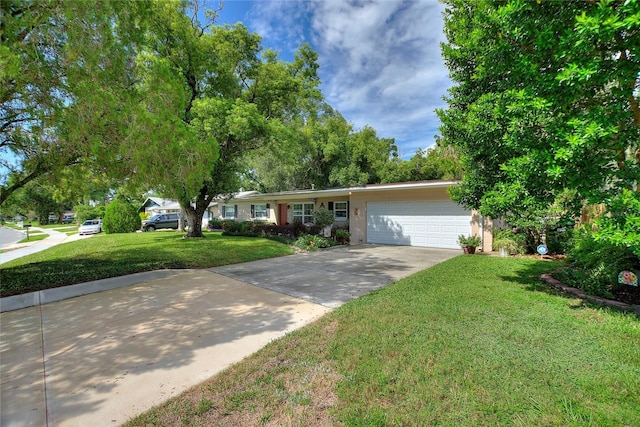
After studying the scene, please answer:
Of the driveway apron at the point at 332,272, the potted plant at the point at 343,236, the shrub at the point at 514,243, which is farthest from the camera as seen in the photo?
the potted plant at the point at 343,236

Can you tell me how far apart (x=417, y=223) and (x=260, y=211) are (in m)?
12.4

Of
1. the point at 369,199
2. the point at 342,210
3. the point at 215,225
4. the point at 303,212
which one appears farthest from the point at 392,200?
the point at 215,225

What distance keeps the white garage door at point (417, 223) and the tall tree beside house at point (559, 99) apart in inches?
265

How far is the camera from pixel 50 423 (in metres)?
2.31

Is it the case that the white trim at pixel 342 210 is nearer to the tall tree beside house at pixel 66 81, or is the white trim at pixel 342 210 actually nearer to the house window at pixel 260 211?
the house window at pixel 260 211

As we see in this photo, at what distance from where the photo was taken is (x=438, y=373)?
8.97ft

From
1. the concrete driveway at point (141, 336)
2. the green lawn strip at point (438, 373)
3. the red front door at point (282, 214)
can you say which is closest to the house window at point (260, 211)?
the red front door at point (282, 214)

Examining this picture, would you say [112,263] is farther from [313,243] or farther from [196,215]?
[196,215]

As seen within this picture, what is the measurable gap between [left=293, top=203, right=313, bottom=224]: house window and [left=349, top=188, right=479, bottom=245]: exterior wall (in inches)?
139

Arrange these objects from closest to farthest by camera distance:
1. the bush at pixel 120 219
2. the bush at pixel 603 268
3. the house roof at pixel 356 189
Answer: the bush at pixel 603 268 → the house roof at pixel 356 189 → the bush at pixel 120 219

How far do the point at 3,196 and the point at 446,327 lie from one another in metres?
9.12

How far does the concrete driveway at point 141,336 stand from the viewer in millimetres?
2582

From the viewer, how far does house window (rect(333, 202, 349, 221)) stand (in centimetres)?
1595

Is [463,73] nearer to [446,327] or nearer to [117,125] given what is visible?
[446,327]
